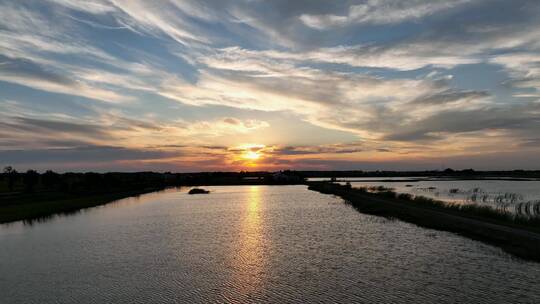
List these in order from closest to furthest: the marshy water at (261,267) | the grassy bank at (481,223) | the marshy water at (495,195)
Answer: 1. the marshy water at (261,267)
2. the grassy bank at (481,223)
3. the marshy water at (495,195)

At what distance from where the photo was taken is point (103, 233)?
37.0 meters

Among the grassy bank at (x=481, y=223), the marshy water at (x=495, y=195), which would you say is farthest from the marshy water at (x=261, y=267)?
the marshy water at (x=495, y=195)

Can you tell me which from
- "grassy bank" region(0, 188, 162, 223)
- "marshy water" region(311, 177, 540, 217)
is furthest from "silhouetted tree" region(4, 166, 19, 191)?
"marshy water" region(311, 177, 540, 217)

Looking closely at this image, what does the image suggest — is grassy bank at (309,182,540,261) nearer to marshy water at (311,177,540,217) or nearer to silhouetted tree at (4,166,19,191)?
marshy water at (311,177,540,217)

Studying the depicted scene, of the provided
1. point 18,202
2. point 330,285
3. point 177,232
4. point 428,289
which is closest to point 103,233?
point 177,232

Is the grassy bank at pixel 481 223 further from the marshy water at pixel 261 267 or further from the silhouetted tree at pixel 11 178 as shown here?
the silhouetted tree at pixel 11 178

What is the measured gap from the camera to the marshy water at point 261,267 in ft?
57.5

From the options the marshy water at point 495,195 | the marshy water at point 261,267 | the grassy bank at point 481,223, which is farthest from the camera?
the marshy water at point 495,195

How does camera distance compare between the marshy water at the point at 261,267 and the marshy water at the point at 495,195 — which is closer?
the marshy water at the point at 261,267

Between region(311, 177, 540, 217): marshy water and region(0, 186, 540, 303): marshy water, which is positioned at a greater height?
region(311, 177, 540, 217): marshy water

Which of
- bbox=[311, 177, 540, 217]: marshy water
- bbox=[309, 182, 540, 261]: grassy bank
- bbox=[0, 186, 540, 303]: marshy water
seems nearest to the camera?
bbox=[0, 186, 540, 303]: marshy water

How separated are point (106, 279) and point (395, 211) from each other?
37985 mm

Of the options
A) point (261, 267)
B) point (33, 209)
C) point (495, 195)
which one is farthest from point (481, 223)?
point (33, 209)

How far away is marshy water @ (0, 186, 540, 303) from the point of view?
17.5 meters
